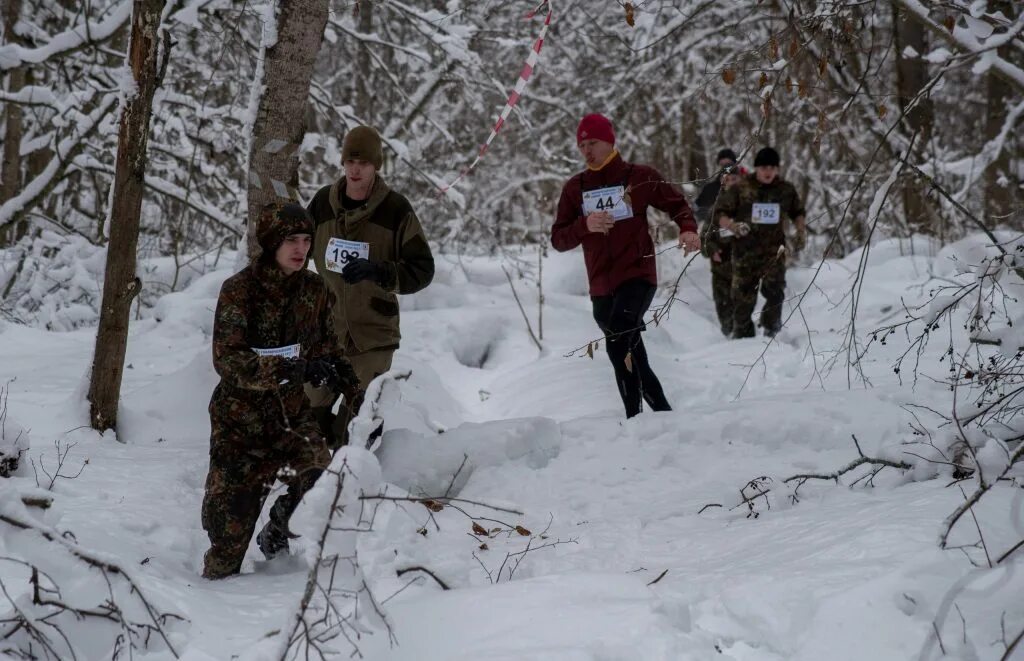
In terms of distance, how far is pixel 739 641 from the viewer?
80.9 inches

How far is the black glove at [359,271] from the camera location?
3863mm

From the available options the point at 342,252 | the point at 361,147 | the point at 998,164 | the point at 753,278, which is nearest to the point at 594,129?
the point at 361,147

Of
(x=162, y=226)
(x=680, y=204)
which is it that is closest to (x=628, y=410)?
(x=680, y=204)

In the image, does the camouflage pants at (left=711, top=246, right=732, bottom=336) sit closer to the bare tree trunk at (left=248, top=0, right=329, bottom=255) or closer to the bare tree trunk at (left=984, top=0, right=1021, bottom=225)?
the bare tree trunk at (left=984, top=0, right=1021, bottom=225)

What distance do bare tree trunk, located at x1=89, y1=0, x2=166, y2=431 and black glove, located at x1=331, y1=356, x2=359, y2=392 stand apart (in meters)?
1.88

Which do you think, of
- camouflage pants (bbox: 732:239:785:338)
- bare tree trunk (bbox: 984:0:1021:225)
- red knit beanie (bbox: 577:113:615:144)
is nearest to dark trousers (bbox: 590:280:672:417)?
red knit beanie (bbox: 577:113:615:144)

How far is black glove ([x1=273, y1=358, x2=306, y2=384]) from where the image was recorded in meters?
3.06

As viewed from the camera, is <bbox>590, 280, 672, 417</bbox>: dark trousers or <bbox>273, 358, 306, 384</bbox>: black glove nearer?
<bbox>273, 358, 306, 384</bbox>: black glove

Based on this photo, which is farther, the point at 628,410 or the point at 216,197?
the point at 216,197

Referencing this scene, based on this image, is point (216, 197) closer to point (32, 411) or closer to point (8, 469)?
point (32, 411)

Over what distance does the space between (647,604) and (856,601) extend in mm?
512

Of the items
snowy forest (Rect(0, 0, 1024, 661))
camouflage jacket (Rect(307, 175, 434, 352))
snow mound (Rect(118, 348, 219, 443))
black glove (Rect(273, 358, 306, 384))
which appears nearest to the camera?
snowy forest (Rect(0, 0, 1024, 661))

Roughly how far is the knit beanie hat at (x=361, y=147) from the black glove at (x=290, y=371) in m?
1.34

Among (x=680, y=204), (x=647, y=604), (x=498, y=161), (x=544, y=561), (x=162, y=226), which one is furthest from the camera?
(x=498, y=161)
